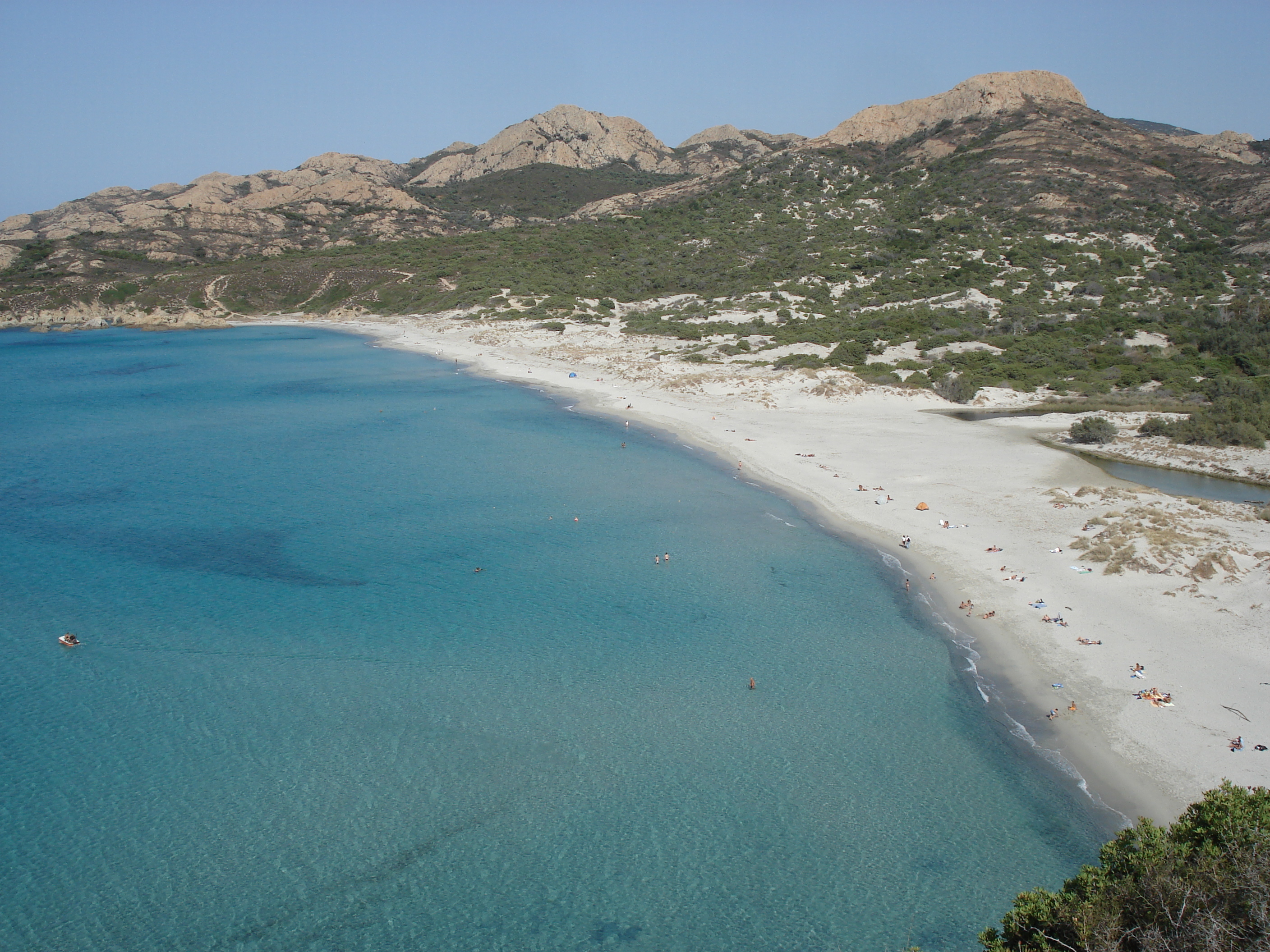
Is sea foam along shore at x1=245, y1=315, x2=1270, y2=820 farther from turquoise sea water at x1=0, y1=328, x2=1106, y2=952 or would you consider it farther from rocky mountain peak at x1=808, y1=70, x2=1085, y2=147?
rocky mountain peak at x1=808, y1=70, x2=1085, y2=147

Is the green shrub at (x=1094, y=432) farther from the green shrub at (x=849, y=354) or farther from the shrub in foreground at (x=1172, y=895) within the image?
the shrub in foreground at (x=1172, y=895)

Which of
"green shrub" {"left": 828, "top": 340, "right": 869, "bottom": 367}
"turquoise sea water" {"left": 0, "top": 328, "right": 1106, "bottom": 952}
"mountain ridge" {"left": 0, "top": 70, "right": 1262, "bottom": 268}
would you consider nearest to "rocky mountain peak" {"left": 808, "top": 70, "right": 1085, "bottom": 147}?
"mountain ridge" {"left": 0, "top": 70, "right": 1262, "bottom": 268}


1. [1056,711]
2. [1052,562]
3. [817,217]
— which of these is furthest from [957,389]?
[817,217]

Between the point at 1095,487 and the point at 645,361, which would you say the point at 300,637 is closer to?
the point at 1095,487

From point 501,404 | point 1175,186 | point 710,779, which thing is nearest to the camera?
point 710,779

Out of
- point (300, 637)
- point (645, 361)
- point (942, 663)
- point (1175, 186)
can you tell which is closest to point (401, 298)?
point (645, 361)

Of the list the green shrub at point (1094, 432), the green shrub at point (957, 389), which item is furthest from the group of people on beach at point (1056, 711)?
the green shrub at point (957, 389)
